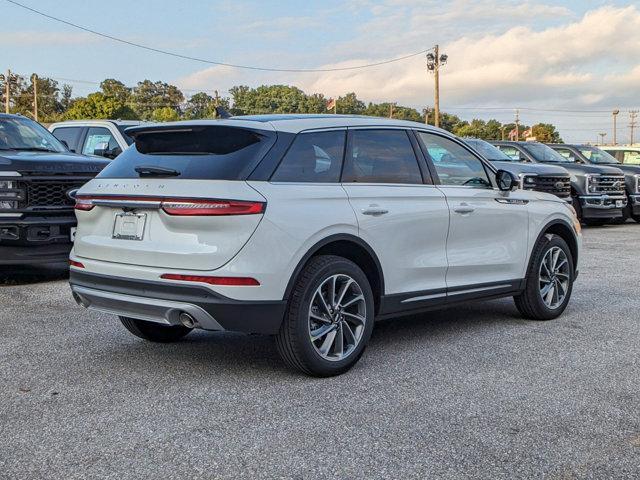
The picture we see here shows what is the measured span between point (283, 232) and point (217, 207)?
43 cm

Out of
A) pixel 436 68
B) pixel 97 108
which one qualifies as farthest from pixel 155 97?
pixel 436 68

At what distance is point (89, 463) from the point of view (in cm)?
363

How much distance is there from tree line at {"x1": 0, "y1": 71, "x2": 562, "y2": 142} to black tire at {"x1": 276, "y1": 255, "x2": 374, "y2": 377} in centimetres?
6435

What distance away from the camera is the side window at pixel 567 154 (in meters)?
19.6

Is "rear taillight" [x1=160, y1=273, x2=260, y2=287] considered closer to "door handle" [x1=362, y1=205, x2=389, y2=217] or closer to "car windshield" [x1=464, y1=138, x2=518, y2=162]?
"door handle" [x1=362, y1=205, x2=389, y2=217]

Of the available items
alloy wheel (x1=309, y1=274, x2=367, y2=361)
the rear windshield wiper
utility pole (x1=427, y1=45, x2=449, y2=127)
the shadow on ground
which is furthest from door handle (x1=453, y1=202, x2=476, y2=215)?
utility pole (x1=427, y1=45, x2=449, y2=127)

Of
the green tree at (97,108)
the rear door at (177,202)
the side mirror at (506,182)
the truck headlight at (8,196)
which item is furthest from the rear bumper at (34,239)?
the green tree at (97,108)

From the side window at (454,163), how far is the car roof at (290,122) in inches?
14.4

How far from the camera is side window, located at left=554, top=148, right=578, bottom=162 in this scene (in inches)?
770

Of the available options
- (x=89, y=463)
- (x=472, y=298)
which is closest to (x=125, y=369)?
(x=89, y=463)

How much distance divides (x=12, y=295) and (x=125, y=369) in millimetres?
3561

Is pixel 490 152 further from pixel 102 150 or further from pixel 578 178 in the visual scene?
pixel 102 150

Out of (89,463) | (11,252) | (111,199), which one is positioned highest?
(111,199)

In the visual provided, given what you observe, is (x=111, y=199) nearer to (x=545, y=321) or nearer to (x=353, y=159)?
(x=353, y=159)
